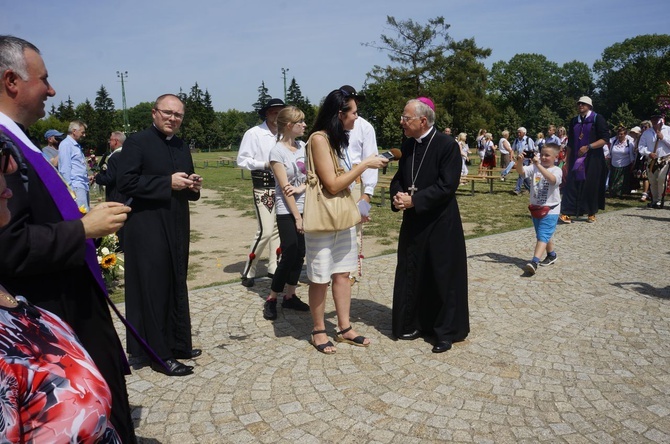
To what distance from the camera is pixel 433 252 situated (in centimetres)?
485

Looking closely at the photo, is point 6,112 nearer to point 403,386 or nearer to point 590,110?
point 403,386

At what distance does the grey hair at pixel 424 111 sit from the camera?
479 centimetres

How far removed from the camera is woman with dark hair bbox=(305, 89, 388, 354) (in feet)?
14.6

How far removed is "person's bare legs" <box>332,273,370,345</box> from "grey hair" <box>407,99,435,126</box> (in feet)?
5.23

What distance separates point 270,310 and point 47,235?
3.69m

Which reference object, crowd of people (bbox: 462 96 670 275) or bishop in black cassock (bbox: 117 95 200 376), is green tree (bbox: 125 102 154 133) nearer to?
crowd of people (bbox: 462 96 670 275)

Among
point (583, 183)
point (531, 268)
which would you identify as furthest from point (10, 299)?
point (583, 183)

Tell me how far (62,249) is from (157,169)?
2.23 meters

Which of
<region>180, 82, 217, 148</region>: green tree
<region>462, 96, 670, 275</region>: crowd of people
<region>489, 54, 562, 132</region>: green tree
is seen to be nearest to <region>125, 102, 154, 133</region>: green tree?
<region>180, 82, 217, 148</region>: green tree

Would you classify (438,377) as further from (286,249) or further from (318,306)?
(286,249)

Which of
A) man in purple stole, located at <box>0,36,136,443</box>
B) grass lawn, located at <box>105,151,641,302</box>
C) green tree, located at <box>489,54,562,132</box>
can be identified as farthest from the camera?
green tree, located at <box>489,54,562,132</box>

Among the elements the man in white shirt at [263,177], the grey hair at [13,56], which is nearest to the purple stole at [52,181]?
the grey hair at [13,56]

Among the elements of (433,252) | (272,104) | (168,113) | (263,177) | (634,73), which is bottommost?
(433,252)

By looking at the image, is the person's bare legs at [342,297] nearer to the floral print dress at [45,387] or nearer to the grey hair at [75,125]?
the floral print dress at [45,387]
